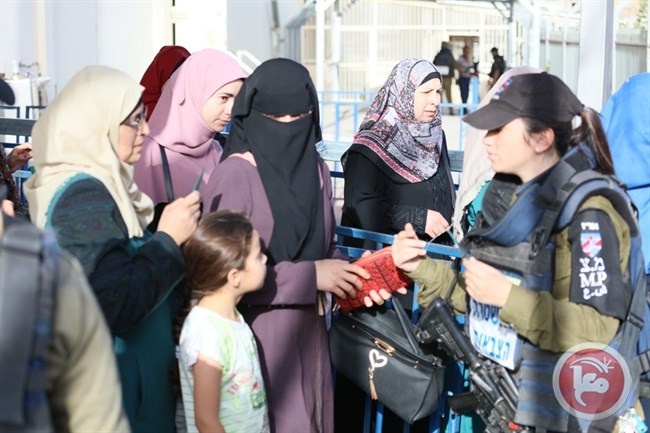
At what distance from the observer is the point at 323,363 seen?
3027 millimetres

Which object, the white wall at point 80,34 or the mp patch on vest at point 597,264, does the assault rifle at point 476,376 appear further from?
the white wall at point 80,34

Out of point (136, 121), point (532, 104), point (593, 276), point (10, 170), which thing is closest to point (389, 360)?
point (593, 276)

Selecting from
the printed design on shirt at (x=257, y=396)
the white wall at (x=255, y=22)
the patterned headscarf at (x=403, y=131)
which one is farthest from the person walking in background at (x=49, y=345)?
the white wall at (x=255, y=22)

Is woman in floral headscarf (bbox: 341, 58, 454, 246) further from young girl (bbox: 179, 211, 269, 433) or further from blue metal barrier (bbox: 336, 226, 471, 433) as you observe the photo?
young girl (bbox: 179, 211, 269, 433)

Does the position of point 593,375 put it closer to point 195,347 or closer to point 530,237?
point 530,237

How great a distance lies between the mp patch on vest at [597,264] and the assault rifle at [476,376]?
0.37m

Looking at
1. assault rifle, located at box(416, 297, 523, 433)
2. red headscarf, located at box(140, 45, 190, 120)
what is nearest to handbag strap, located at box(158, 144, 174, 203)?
assault rifle, located at box(416, 297, 523, 433)

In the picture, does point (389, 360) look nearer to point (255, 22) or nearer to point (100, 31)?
point (100, 31)

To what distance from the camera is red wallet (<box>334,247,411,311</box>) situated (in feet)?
9.64

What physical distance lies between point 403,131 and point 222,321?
1.92 m

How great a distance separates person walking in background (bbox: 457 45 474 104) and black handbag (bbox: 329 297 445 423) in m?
20.5

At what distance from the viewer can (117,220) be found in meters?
2.49

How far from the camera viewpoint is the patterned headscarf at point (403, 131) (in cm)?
424

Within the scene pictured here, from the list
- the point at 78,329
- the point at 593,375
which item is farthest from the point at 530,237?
the point at 78,329
